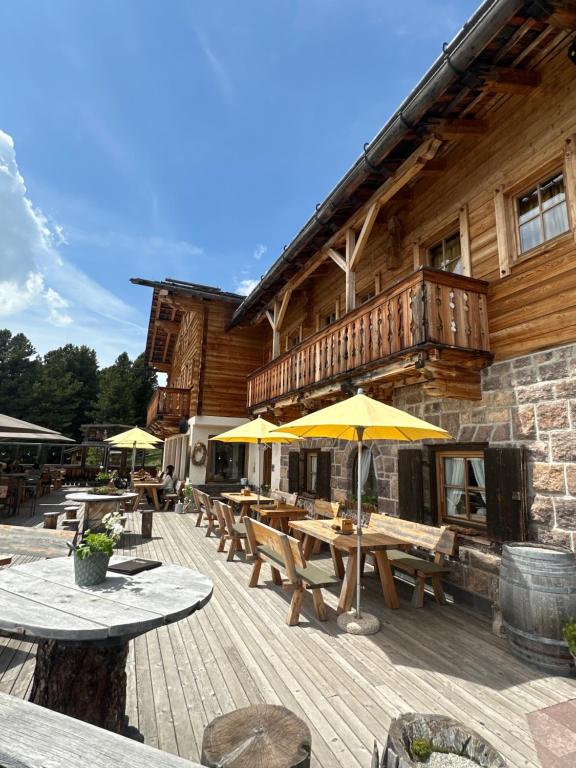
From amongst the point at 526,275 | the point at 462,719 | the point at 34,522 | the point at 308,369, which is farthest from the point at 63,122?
the point at 462,719

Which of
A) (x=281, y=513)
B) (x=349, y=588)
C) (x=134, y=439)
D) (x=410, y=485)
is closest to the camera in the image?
(x=349, y=588)

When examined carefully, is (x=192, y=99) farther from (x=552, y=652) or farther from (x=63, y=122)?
(x=552, y=652)

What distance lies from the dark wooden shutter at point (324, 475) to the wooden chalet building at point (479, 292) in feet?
4.54

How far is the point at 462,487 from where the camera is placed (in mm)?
5555

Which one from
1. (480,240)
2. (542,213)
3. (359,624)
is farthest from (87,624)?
(480,240)

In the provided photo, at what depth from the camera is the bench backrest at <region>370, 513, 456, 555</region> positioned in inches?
181

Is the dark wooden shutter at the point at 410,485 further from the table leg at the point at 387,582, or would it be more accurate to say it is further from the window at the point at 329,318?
the window at the point at 329,318

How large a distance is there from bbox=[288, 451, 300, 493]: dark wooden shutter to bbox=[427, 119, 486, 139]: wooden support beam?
7728mm

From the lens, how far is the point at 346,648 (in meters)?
3.65

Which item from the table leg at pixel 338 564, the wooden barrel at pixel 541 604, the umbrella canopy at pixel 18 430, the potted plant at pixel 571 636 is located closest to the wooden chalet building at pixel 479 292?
the wooden barrel at pixel 541 604

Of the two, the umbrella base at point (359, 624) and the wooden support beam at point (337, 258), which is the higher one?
the wooden support beam at point (337, 258)

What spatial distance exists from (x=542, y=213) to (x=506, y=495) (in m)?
3.55

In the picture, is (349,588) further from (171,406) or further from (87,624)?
(171,406)

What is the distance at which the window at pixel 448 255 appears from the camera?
20.6ft
